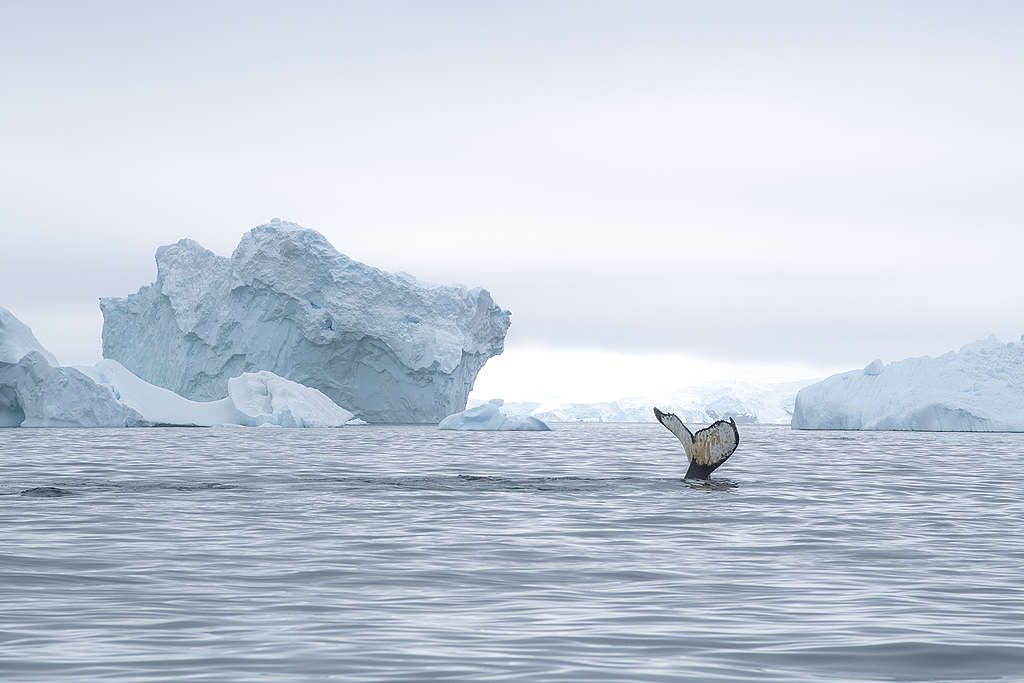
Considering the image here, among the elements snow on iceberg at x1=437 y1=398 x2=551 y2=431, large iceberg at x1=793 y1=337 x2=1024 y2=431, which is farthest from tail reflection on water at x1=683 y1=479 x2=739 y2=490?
large iceberg at x1=793 y1=337 x2=1024 y2=431

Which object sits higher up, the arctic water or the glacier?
the glacier

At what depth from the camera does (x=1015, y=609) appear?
7422 millimetres

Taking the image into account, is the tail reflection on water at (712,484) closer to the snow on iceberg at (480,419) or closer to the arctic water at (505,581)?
the arctic water at (505,581)

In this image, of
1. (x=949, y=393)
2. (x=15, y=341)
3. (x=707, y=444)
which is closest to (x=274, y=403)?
(x=15, y=341)

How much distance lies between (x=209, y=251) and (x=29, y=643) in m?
59.8

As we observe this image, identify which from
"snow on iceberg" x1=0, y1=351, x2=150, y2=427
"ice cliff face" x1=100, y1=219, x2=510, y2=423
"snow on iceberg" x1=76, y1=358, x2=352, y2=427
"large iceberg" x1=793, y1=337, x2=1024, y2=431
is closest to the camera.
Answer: "snow on iceberg" x1=0, y1=351, x2=150, y2=427

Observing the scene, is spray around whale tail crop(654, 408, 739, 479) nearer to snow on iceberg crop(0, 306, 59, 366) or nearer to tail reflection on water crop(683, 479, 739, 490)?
tail reflection on water crop(683, 479, 739, 490)

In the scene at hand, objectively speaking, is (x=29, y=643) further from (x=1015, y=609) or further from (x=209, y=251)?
(x=209, y=251)

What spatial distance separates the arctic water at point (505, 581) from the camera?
225 inches

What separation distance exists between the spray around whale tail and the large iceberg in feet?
137

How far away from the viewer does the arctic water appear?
225 inches

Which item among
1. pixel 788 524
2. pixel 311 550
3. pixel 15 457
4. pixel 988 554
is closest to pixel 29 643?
pixel 311 550

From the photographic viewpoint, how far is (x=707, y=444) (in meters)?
18.6

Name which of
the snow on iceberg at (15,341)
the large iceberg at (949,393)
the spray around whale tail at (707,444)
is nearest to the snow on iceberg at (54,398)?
the snow on iceberg at (15,341)
